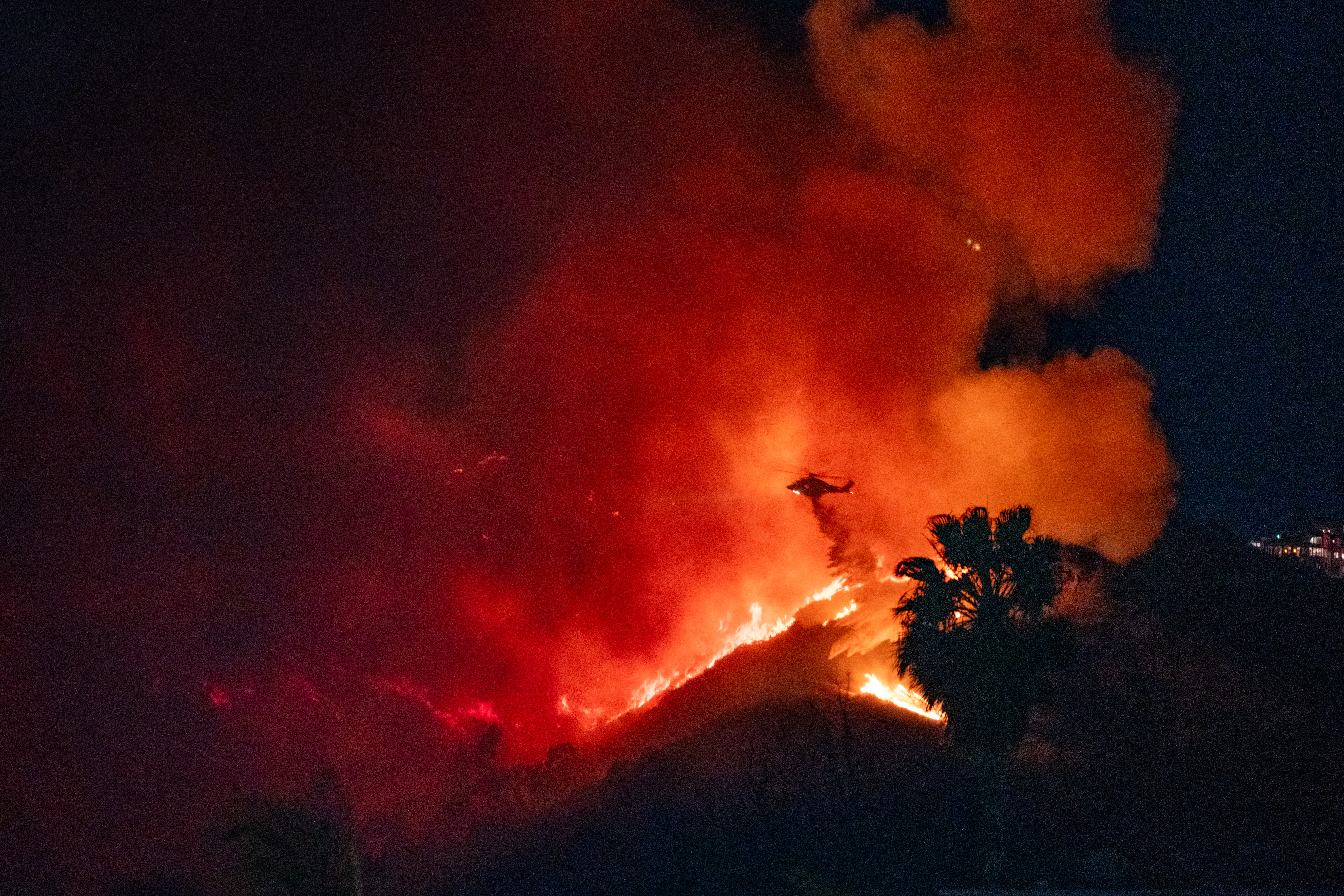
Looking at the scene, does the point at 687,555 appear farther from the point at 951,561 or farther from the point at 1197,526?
the point at 951,561

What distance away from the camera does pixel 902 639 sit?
2341 centimetres

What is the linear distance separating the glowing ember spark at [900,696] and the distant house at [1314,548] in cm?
1615

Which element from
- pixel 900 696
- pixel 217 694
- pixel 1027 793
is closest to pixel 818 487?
pixel 900 696

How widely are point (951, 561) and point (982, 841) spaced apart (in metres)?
6.19

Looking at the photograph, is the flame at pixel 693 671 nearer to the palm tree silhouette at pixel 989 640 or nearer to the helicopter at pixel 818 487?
the helicopter at pixel 818 487

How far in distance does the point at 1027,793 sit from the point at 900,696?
245 inches

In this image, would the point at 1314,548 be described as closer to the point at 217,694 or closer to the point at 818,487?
the point at 818,487

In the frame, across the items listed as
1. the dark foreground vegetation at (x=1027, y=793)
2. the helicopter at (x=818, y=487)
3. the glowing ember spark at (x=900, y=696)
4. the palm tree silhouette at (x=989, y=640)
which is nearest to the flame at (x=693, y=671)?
the helicopter at (x=818, y=487)

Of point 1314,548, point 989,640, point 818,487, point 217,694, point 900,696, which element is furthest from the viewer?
point 1314,548

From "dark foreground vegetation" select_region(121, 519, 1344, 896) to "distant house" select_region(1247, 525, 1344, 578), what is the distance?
26.1 feet

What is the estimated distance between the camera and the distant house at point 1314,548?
139ft

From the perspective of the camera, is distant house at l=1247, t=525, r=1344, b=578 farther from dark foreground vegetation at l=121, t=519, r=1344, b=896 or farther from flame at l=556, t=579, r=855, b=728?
flame at l=556, t=579, r=855, b=728

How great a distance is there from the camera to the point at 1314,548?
196 feet

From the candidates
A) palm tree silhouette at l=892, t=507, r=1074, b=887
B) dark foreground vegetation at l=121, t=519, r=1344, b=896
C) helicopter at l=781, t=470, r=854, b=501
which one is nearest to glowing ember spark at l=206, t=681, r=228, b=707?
dark foreground vegetation at l=121, t=519, r=1344, b=896
